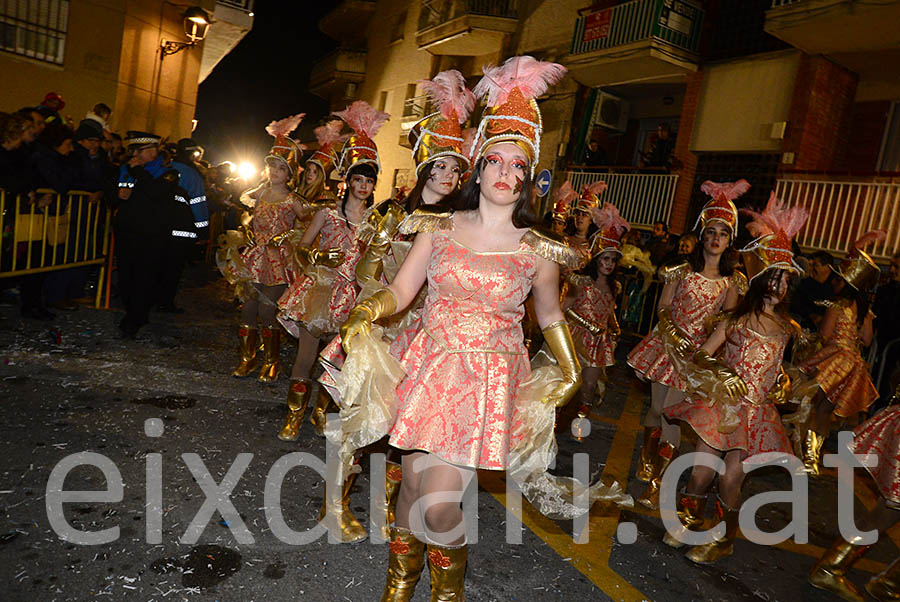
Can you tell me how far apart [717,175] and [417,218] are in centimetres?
1362

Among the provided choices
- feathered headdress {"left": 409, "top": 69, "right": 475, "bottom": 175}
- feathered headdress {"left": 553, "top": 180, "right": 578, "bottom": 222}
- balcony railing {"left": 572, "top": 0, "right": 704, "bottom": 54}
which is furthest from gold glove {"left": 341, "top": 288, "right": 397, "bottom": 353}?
balcony railing {"left": 572, "top": 0, "right": 704, "bottom": 54}

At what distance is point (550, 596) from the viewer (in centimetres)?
332

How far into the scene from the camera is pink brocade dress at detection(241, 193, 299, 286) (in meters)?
6.34

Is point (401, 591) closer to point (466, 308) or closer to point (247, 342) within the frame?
point (466, 308)

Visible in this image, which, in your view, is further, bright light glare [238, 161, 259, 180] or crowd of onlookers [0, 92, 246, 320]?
bright light glare [238, 161, 259, 180]

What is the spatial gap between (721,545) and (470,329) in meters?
2.44

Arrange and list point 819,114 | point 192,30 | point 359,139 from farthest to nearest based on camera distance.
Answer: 1. point 192,30
2. point 819,114
3. point 359,139

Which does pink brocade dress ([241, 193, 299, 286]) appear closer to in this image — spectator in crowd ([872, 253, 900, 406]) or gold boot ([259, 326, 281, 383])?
gold boot ([259, 326, 281, 383])

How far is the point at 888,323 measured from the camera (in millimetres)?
8602

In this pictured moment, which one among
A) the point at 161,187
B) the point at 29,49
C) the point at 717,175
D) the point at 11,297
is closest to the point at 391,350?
the point at 161,187

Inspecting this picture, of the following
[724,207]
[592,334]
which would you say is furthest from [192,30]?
[724,207]

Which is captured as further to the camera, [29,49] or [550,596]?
[29,49]

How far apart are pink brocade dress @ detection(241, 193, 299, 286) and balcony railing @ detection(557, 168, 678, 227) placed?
11145 millimetres

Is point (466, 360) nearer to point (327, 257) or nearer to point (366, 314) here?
point (366, 314)
